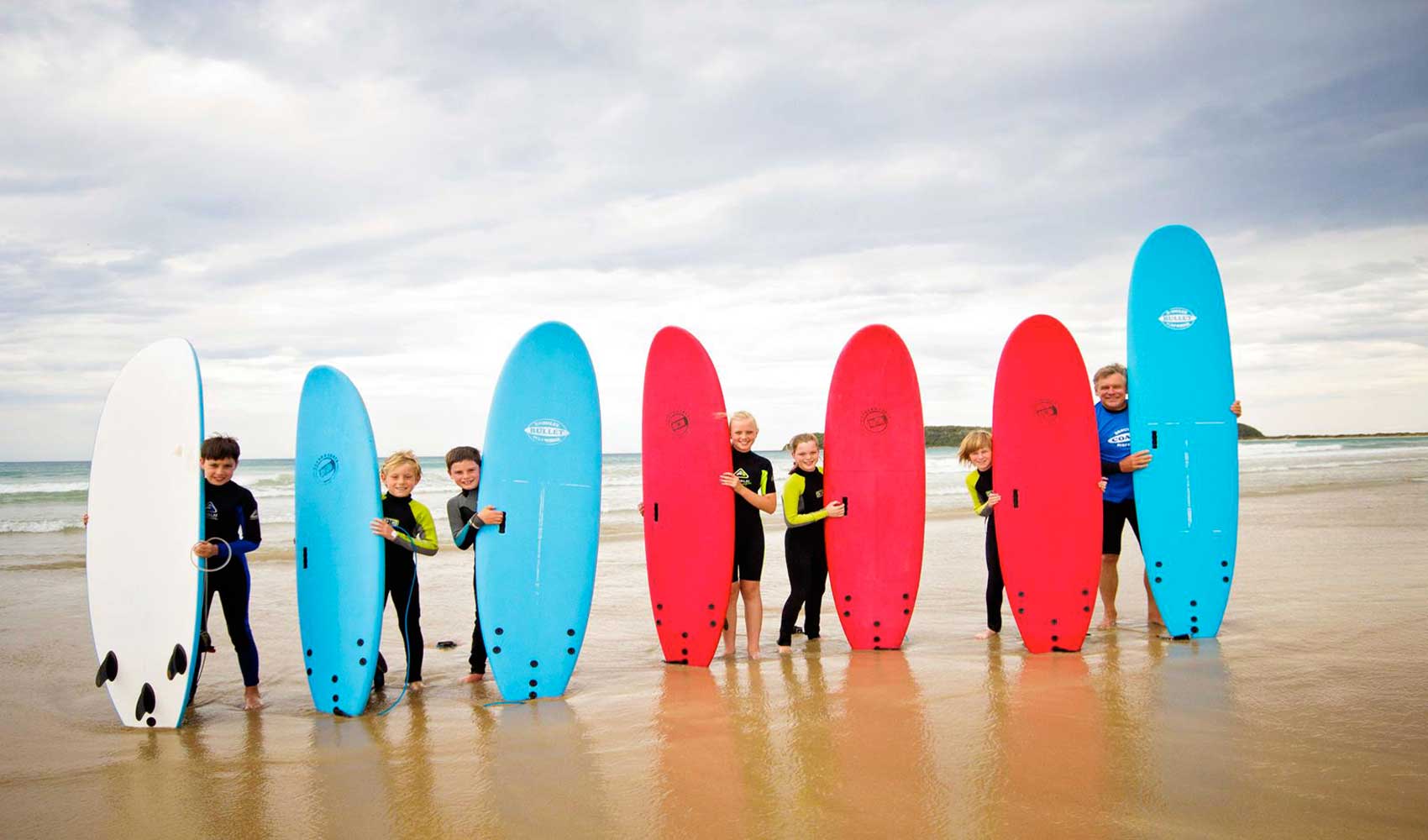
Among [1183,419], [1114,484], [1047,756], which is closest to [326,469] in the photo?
[1047,756]

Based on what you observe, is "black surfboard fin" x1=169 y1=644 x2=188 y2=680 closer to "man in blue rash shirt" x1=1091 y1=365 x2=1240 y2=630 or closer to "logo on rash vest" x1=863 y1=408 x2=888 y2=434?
"logo on rash vest" x1=863 y1=408 x2=888 y2=434

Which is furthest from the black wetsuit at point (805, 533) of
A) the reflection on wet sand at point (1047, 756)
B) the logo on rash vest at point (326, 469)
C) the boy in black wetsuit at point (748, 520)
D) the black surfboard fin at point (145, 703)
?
the black surfboard fin at point (145, 703)

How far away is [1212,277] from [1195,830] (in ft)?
12.0

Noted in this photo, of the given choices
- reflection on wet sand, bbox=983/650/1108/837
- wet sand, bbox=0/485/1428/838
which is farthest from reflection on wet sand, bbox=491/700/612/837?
reflection on wet sand, bbox=983/650/1108/837

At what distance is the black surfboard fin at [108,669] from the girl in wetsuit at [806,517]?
314cm

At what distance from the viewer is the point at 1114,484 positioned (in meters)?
5.05

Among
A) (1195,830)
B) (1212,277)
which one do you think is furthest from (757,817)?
(1212,277)

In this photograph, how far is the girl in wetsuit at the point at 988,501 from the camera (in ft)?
16.1

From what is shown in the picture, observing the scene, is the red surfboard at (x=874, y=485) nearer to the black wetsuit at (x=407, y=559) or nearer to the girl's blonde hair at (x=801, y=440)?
the girl's blonde hair at (x=801, y=440)

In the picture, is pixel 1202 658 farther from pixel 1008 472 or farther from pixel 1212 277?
pixel 1212 277

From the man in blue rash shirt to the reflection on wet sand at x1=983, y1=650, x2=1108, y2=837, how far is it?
117cm

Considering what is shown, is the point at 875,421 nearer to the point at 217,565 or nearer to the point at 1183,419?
the point at 1183,419

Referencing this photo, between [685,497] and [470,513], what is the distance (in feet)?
3.67

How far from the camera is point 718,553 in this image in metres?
4.73
